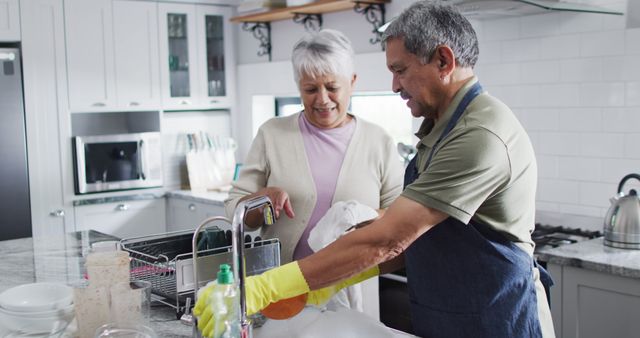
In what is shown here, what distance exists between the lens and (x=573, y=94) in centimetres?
339

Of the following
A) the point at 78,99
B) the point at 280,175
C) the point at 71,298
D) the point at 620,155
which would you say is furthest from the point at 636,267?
the point at 78,99

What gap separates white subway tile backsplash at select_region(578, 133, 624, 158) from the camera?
3256mm

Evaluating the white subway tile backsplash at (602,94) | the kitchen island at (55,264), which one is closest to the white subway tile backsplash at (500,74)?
the white subway tile backsplash at (602,94)

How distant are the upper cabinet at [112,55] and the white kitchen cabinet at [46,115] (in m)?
0.08

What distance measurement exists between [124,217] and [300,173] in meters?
2.91

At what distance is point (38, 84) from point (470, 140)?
374 centimetres

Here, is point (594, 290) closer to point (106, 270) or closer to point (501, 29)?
point (501, 29)

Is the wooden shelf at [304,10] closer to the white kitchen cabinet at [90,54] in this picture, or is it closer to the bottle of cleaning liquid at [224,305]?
the white kitchen cabinet at [90,54]

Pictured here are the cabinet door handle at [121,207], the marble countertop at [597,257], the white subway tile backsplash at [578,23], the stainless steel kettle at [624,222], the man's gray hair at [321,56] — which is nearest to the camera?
the man's gray hair at [321,56]

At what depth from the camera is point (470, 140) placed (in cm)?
163

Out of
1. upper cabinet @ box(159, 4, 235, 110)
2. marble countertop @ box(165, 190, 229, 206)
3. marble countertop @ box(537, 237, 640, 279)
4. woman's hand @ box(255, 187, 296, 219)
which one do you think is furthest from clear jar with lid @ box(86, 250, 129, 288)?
upper cabinet @ box(159, 4, 235, 110)

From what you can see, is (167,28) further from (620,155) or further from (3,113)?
(620,155)

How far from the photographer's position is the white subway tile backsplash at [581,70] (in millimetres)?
3293

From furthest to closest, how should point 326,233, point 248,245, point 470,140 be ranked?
point 326,233 < point 248,245 < point 470,140
